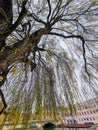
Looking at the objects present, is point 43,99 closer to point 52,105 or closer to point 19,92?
point 52,105

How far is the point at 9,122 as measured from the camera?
9.34 feet

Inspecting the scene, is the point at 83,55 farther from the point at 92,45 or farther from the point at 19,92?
the point at 19,92

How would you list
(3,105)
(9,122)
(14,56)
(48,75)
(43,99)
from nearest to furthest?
(14,56), (3,105), (9,122), (43,99), (48,75)

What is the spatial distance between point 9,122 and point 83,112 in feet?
4.45

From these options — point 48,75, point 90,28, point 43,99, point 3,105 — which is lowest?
point 3,105

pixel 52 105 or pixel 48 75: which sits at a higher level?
pixel 48 75

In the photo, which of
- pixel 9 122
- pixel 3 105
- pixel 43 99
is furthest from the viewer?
pixel 43 99

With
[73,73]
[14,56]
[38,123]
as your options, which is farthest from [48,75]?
[14,56]

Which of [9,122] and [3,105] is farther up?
[3,105]

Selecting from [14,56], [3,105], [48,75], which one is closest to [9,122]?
[3,105]

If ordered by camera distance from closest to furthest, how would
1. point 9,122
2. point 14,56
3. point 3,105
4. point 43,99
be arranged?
point 14,56, point 3,105, point 9,122, point 43,99

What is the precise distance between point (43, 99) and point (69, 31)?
1230 millimetres

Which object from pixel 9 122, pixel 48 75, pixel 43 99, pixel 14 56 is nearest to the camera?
pixel 14 56

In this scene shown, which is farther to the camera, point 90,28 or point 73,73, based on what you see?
point 73,73
